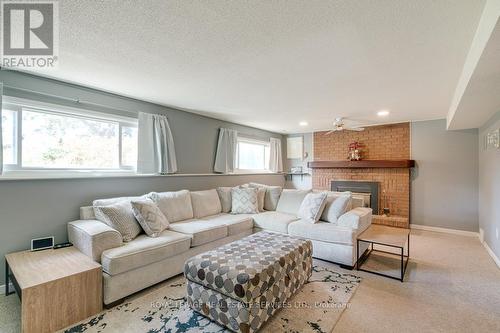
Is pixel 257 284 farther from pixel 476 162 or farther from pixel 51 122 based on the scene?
pixel 476 162

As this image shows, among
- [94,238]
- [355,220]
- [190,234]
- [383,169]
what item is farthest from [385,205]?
[94,238]

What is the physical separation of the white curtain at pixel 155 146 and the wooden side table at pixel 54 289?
1.62 meters

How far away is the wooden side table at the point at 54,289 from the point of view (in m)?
1.69

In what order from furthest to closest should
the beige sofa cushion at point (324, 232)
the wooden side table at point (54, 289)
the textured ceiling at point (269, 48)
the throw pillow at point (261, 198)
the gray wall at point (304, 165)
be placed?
the gray wall at point (304, 165), the throw pillow at point (261, 198), the beige sofa cushion at point (324, 232), the wooden side table at point (54, 289), the textured ceiling at point (269, 48)

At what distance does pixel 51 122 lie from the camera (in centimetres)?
278

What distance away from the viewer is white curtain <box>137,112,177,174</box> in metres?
3.52

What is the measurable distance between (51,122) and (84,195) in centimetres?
94

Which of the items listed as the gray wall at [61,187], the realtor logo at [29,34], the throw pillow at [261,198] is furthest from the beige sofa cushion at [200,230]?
the realtor logo at [29,34]

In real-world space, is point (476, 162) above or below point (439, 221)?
above

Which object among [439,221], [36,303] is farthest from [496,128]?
[36,303]

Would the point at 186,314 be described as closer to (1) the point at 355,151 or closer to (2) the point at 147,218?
(2) the point at 147,218

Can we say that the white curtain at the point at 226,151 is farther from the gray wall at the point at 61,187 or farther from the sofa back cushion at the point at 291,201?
the sofa back cushion at the point at 291,201

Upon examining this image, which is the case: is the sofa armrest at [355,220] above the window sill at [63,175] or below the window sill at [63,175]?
below

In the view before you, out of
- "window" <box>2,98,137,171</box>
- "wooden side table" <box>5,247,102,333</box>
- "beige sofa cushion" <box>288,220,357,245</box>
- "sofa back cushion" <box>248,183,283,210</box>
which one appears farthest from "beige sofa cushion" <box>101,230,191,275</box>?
"sofa back cushion" <box>248,183,283,210</box>
